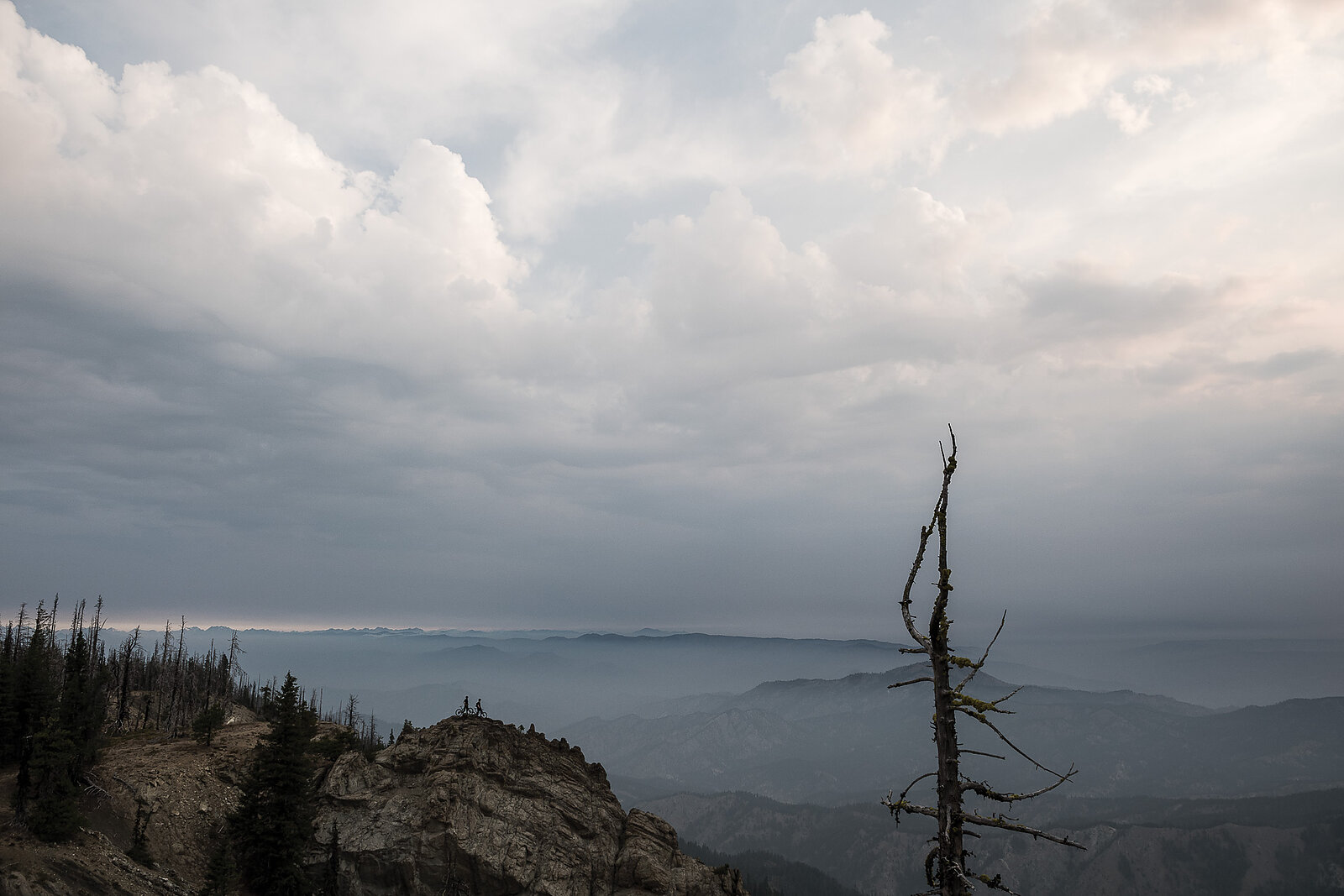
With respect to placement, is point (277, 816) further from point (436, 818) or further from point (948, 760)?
point (948, 760)

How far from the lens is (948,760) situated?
48.6 feet

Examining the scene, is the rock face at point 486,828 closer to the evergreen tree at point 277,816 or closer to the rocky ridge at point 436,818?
the rocky ridge at point 436,818

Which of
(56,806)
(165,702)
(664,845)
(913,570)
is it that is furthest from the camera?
(165,702)

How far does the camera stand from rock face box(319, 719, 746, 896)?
76188 mm

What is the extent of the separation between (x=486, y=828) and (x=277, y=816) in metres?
22.2

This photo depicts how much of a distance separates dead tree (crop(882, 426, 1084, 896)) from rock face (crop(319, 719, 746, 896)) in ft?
254

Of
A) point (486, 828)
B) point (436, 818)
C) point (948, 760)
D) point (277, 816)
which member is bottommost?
point (486, 828)

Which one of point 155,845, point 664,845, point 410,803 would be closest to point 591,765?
point 664,845

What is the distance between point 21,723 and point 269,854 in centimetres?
2849

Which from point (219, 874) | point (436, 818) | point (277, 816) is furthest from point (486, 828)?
point (219, 874)

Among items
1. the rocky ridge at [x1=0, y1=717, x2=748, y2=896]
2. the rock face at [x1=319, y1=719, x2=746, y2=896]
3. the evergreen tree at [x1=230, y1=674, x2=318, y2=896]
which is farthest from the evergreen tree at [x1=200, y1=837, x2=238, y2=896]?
the rock face at [x1=319, y1=719, x2=746, y2=896]

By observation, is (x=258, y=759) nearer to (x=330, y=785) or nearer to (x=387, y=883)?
(x=330, y=785)

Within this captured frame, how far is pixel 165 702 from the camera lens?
482ft

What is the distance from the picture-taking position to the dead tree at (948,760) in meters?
13.5
